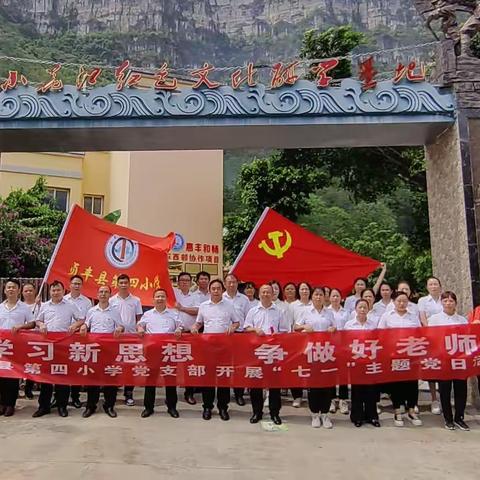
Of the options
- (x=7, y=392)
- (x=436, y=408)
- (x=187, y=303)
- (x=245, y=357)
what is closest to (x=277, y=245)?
(x=187, y=303)

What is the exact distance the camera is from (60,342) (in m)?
5.85

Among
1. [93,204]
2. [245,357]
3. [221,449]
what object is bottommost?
[221,449]

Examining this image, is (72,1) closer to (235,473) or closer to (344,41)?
(344,41)

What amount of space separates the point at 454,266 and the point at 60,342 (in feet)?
15.2

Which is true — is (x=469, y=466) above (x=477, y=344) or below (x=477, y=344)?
below

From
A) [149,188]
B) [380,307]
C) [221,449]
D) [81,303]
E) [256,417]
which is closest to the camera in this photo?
[221,449]

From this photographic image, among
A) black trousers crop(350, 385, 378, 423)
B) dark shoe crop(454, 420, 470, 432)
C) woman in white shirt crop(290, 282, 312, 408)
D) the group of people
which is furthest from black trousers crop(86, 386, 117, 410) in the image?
dark shoe crop(454, 420, 470, 432)

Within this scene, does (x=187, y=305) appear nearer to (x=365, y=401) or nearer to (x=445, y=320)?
(x=365, y=401)

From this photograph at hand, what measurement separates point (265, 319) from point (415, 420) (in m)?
1.73

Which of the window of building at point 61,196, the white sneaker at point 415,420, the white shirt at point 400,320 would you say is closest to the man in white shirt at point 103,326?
the white shirt at point 400,320

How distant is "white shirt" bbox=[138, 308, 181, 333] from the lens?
586 cm

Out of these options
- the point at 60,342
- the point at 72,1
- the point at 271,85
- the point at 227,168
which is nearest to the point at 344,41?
the point at 271,85

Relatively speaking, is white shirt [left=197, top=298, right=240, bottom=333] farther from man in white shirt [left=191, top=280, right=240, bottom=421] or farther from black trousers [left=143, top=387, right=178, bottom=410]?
black trousers [left=143, top=387, right=178, bottom=410]

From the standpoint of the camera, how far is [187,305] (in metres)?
6.68
